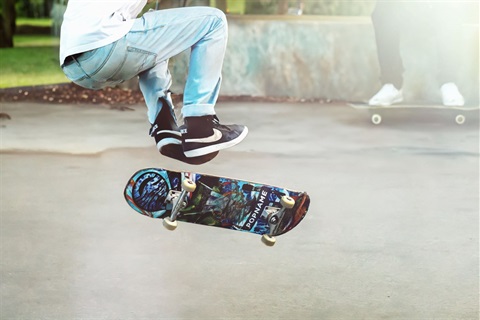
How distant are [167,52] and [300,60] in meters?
11.7

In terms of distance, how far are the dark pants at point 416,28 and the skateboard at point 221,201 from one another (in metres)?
6.13

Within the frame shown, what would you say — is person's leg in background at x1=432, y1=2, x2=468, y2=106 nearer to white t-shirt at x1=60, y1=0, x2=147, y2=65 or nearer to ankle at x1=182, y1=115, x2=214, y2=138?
ankle at x1=182, y1=115, x2=214, y2=138

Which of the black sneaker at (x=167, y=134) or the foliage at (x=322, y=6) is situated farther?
the foliage at (x=322, y=6)

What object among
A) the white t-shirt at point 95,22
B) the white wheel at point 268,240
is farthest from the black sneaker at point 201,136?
the white wheel at point 268,240

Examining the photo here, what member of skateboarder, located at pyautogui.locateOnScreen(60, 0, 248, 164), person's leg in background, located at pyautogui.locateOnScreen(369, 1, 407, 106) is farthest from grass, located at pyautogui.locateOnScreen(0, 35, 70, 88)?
skateboarder, located at pyautogui.locateOnScreen(60, 0, 248, 164)

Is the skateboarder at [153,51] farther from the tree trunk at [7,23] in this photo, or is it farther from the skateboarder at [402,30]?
the tree trunk at [7,23]

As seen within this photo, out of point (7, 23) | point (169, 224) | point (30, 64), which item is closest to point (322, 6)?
point (30, 64)

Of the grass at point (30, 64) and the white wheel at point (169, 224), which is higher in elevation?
the white wheel at point (169, 224)

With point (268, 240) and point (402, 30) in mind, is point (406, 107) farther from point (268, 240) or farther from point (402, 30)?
point (268, 240)

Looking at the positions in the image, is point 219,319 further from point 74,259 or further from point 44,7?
point 44,7

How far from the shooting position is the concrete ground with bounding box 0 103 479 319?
6.53 meters

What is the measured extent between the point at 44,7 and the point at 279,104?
30.3 metres

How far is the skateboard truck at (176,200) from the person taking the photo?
161 inches

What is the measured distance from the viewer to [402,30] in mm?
14570
